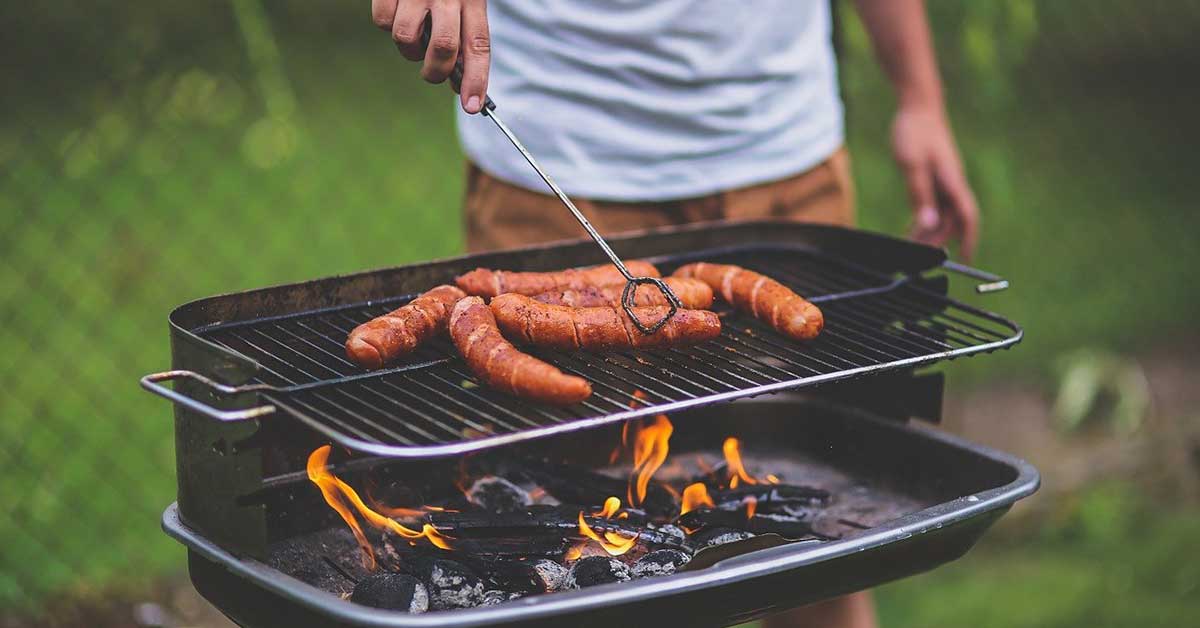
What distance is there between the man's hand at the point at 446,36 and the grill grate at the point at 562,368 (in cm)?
51

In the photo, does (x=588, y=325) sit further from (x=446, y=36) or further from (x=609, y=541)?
(x=446, y=36)

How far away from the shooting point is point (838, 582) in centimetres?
215

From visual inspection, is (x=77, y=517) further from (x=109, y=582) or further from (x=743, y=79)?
(x=743, y=79)

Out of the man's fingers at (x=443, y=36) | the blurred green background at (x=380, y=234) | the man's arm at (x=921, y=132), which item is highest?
the man's fingers at (x=443, y=36)

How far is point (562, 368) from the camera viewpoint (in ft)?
7.39

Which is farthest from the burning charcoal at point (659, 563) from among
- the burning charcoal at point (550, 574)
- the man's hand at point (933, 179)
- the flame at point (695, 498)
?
the man's hand at point (933, 179)

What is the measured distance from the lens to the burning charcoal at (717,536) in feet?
7.64

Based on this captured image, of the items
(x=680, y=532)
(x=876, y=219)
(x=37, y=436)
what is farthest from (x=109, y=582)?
(x=876, y=219)

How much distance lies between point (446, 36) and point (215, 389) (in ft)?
2.38

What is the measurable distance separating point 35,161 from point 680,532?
4441mm

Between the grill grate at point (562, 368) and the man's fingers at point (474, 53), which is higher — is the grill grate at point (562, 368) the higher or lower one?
the lower one

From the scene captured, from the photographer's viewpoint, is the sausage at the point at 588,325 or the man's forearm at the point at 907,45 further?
the man's forearm at the point at 907,45

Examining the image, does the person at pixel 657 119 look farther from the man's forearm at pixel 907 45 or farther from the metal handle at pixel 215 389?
the metal handle at pixel 215 389

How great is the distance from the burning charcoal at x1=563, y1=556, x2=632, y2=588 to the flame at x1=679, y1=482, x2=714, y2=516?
0.36 meters
